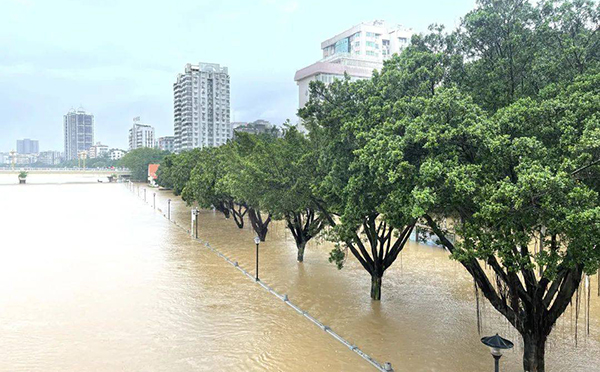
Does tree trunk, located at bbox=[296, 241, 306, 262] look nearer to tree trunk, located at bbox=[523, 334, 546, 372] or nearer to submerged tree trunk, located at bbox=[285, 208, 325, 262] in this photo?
submerged tree trunk, located at bbox=[285, 208, 325, 262]

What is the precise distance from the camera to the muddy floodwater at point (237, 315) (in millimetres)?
11555

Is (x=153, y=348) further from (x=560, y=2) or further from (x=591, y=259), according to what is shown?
(x=560, y=2)

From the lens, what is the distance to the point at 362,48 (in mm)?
88188

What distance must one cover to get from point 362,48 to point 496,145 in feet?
276

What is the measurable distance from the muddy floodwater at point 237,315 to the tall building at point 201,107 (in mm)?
112754

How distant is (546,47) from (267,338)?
440 inches

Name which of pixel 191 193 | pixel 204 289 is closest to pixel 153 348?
pixel 204 289

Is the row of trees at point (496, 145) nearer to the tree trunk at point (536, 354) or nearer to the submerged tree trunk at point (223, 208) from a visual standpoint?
the tree trunk at point (536, 354)

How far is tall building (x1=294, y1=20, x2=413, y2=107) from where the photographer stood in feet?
267

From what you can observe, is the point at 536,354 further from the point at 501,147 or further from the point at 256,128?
the point at 256,128

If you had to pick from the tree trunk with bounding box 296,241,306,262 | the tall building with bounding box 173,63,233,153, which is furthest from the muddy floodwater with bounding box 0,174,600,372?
the tall building with bounding box 173,63,233,153

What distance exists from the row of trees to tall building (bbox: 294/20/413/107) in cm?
6787

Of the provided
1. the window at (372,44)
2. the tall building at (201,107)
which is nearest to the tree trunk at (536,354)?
the window at (372,44)

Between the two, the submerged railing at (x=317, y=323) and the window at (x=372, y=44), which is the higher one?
the window at (x=372, y=44)
